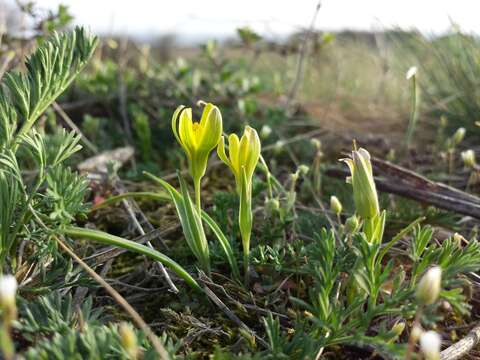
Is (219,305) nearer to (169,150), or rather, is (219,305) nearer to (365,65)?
(169,150)

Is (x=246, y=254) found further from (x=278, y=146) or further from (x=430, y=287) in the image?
(x=278, y=146)

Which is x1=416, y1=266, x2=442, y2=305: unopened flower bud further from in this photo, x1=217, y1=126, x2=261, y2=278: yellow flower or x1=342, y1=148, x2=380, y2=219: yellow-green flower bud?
x1=217, y1=126, x2=261, y2=278: yellow flower

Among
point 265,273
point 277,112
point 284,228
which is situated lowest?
point 265,273

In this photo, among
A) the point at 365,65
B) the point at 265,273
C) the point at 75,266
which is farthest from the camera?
the point at 365,65

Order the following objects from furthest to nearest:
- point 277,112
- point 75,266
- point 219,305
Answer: point 277,112
point 75,266
point 219,305

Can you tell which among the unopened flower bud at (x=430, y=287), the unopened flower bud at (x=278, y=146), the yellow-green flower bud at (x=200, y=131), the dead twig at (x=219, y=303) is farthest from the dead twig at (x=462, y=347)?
the unopened flower bud at (x=278, y=146)

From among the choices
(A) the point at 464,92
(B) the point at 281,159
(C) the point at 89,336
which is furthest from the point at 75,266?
(A) the point at 464,92

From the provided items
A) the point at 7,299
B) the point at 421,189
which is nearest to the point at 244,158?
the point at 7,299
